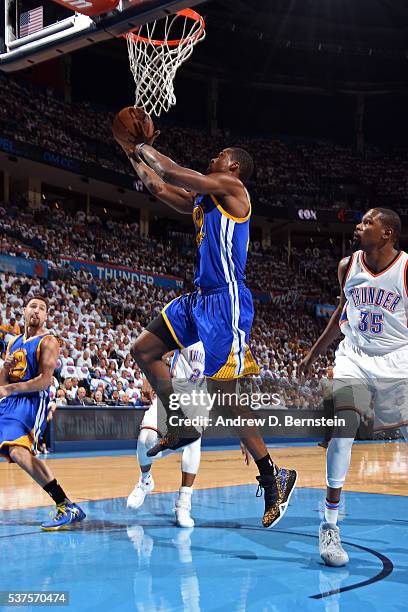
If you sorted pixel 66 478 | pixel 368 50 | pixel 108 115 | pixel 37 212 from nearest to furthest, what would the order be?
pixel 66 478, pixel 37 212, pixel 108 115, pixel 368 50

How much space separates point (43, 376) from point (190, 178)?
77.7 inches

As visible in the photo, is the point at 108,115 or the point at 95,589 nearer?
the point at 95,589

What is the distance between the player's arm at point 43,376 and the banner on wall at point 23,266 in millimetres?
11200

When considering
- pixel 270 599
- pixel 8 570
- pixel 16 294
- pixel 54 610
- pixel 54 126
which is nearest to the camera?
pixel 54 610

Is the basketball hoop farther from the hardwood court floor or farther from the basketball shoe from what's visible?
the hardwood court floor

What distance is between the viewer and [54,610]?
9.71ft

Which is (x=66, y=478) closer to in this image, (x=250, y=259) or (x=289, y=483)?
(x=289, y=483)

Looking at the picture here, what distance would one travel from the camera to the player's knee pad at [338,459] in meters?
3.98

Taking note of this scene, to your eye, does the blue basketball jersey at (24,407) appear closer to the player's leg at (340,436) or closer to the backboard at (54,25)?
the player's leg at (340,436)

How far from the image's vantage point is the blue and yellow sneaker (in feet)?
16.1

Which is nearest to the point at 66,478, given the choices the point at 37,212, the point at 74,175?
Answer: the point at 37,212

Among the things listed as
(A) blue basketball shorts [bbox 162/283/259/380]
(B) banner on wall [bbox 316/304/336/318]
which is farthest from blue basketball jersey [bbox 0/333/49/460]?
(B) banner on wall [bbox 316/304/336/318]

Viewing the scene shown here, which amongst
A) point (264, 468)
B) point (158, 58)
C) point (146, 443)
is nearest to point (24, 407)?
point (146, 443)

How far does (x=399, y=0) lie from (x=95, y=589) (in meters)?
28.7
